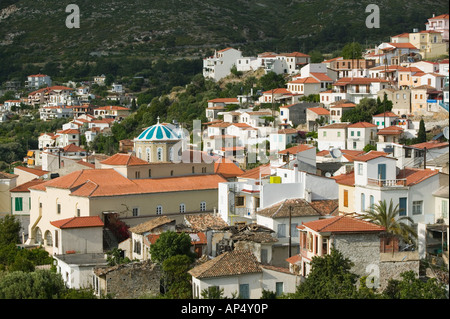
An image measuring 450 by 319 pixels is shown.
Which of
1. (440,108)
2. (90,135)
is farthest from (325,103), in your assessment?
(90,135)

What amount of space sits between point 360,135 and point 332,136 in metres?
1.66

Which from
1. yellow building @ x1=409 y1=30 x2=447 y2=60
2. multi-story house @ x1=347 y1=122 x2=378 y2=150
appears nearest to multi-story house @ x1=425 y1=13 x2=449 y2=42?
yellow building @ x1=409 y1=30 x2=447 y2=60

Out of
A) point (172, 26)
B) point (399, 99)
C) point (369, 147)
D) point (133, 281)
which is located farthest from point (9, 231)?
point (172, 26)

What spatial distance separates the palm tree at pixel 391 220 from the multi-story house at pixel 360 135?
22.5 meters

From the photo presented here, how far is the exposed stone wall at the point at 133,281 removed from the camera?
68.1 ft

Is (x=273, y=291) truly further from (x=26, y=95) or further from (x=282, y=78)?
(x=26, y=95)

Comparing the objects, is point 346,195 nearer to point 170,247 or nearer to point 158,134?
point 170,247

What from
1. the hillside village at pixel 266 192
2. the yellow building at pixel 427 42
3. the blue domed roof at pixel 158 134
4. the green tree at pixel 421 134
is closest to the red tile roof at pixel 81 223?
the hillside village at pixel 266 192

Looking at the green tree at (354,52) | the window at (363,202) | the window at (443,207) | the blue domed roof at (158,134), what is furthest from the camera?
the green tree at (354,52)

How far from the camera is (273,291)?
64.6ft

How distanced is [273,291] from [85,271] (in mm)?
5426

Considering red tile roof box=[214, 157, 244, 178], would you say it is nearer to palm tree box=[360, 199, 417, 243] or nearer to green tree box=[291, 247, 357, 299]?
palm tree box=[360, 199, 417, 243]

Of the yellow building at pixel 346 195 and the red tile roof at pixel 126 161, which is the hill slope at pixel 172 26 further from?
the yellow building at pixel 346 195

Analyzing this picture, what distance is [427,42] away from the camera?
58.3 m
